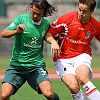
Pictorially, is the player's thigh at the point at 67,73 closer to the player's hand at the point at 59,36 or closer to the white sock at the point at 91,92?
the white sock at the point at 91,92

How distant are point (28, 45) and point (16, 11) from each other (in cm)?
1242

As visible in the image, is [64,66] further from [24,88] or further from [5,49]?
[5,49]

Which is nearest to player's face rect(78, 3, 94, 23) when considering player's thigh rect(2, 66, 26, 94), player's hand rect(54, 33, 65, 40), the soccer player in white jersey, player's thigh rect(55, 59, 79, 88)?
the soccer player in white jersey

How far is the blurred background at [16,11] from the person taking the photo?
19375 millimetres

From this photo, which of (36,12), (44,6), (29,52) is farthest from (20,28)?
(44,6)

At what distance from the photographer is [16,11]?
65.3 ft

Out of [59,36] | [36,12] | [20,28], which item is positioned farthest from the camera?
[59,36]

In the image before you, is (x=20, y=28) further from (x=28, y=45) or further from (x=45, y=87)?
(x=45, y=87)

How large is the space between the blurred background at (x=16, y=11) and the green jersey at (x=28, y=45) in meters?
11.5

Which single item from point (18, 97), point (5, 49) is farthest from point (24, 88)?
point (5, 49)

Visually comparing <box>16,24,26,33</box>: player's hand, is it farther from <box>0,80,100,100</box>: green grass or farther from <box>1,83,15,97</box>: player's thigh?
<box>0,80,100,100</box>: green grass

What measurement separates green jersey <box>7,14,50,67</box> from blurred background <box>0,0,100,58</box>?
11.5 metres

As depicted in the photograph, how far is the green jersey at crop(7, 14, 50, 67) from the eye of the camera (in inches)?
300

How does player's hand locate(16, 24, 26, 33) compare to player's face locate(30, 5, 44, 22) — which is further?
player's face locate(30, 5, 44, 22)
